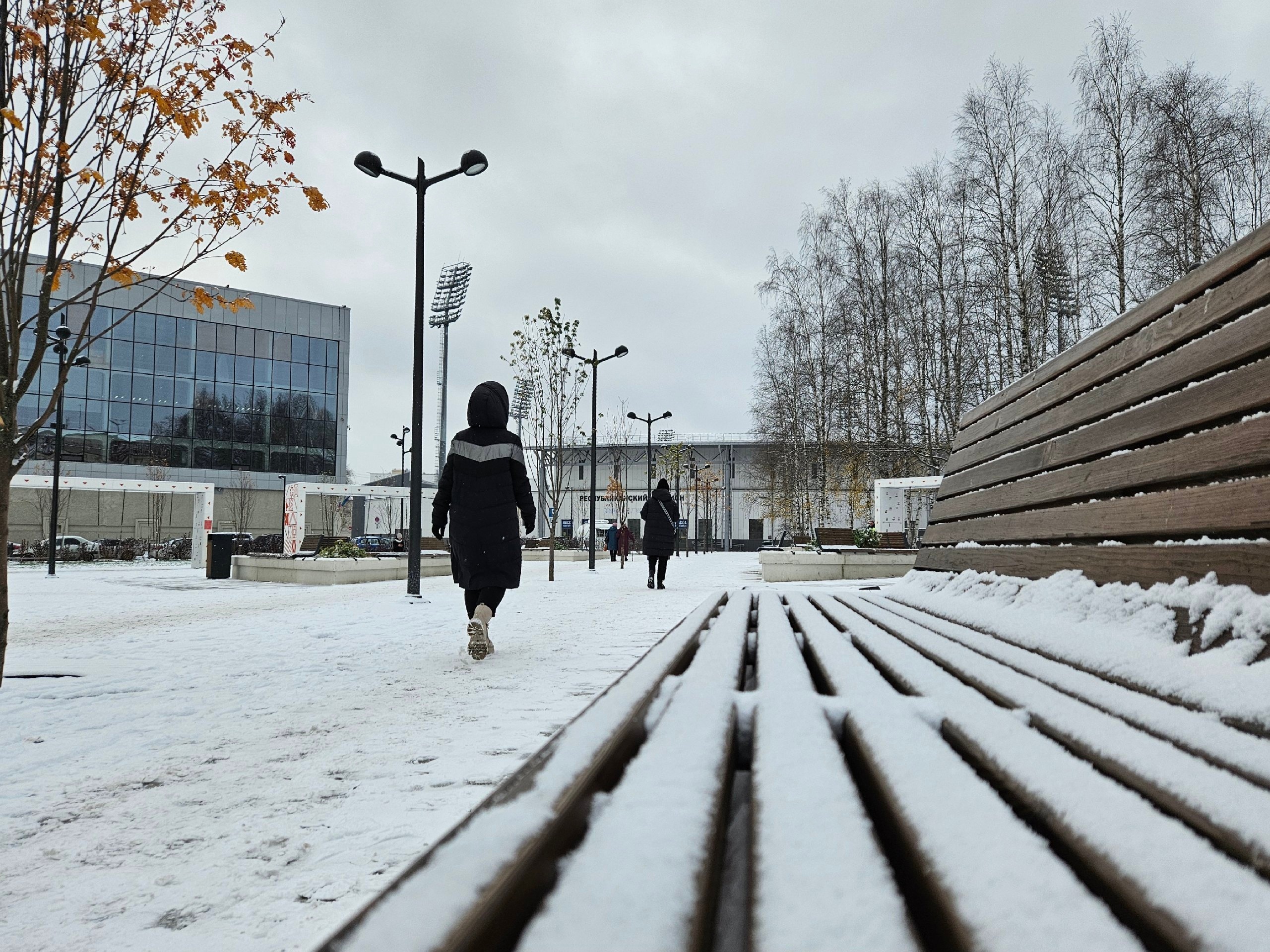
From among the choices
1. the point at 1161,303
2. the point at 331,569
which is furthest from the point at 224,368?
the point at 1161,303

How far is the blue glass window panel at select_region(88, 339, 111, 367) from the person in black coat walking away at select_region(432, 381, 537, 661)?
4281 cm

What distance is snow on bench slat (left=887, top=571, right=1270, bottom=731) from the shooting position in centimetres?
151

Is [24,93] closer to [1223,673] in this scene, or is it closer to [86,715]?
[86,715]

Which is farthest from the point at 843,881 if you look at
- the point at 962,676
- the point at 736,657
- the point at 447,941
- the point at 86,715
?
the point at 86,715

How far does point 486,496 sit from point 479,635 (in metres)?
0.97

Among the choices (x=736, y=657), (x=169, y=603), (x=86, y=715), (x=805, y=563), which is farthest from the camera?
(x=805, y=563)

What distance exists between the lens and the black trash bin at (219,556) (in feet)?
60.6

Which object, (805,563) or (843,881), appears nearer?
(843,881)

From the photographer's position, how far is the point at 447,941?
570 mm

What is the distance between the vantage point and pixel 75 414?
127 ft

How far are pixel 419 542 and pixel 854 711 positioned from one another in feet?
30.3

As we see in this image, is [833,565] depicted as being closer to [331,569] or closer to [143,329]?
[331,569]

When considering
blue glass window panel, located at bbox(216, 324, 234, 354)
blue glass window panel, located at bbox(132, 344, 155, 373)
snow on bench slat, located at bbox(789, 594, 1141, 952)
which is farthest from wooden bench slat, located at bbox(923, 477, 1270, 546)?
blue glass window panel, located at bbox(216, 324, 234, 354)

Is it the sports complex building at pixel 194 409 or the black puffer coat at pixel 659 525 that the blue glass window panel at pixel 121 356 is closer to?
the sports complex building at pixel 194 409
